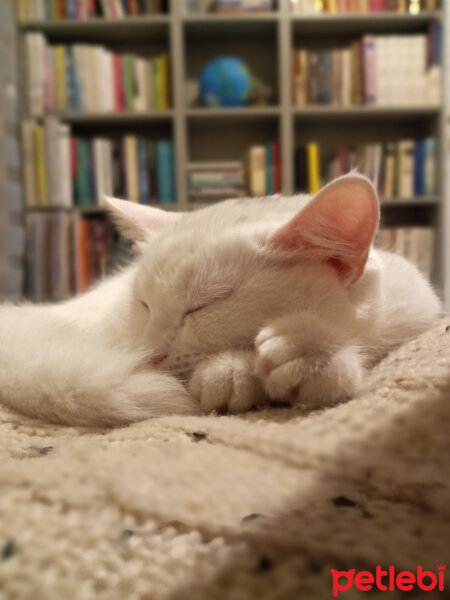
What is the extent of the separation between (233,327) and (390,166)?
92.1 inches

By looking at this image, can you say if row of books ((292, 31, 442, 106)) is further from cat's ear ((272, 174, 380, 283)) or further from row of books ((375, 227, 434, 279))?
cat's ear ((272, 174, 380, 283))

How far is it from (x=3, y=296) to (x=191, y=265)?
2013 millimetres

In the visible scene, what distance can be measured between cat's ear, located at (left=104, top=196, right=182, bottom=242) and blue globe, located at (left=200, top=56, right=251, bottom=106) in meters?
1.87

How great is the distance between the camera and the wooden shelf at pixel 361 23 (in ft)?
8.56

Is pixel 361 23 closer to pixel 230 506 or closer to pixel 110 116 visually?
pixel 110 116

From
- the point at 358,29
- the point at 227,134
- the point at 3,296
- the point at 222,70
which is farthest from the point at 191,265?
the point at 358,29

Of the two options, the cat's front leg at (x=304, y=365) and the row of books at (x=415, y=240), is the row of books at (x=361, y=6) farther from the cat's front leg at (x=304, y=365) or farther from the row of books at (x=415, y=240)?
the cat's front leg at (x=304, y=365)

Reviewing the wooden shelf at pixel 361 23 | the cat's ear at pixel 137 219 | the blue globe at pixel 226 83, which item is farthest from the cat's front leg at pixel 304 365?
the wooden shelf at pixel 361 23

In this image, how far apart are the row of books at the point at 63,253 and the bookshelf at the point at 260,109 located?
13 cm

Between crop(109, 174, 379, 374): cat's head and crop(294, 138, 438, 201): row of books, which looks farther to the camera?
crop(294, 138, 438, 201): row of books

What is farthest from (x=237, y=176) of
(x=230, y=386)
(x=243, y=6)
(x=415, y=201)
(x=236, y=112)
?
(x=230, y=386)

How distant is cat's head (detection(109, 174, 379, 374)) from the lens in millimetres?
682

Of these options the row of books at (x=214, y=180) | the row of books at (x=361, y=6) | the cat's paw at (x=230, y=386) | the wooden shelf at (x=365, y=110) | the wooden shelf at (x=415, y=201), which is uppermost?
the row of books at (x=361, y=6)

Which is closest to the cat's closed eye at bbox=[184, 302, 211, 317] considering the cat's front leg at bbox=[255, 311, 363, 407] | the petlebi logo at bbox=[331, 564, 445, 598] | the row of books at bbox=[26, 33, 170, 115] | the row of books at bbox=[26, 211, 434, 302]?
the cat's front leg at bbox=[255, 311, 363, 407]
